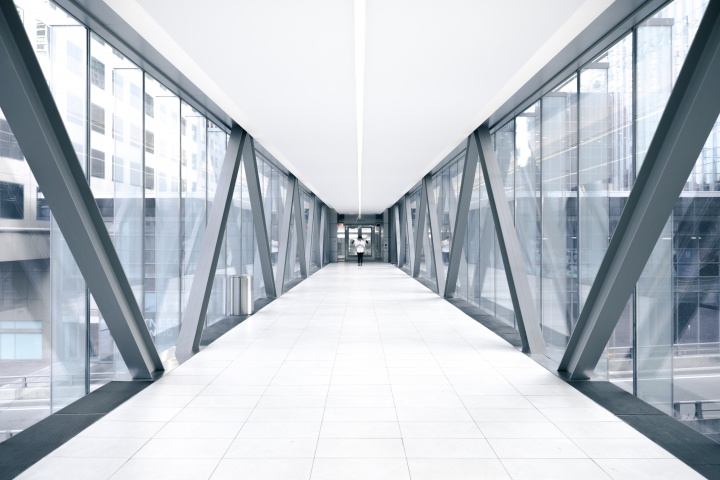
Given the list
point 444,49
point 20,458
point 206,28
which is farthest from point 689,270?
point 20,458

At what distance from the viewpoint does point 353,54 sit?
208 inches

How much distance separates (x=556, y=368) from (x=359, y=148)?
6295mm

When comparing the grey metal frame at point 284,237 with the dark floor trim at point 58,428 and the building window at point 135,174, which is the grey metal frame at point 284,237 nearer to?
the building window at point 135,174

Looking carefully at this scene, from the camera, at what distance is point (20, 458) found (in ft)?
12.2

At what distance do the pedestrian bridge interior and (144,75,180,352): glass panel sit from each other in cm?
6

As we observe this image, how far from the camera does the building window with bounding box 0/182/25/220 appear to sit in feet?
14.8

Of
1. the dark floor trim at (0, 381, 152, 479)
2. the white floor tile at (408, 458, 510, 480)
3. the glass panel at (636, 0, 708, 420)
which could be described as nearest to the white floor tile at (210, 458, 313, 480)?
the white floor tile at (408, 458, 510, 480)

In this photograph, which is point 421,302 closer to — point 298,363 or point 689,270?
point 298,363

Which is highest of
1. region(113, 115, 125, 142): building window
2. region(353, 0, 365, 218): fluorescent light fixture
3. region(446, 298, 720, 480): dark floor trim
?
region(353, 0, 365, 218): fluorescent light fixture

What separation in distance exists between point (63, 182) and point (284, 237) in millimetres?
11741

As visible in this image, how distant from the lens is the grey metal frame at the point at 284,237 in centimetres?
1509

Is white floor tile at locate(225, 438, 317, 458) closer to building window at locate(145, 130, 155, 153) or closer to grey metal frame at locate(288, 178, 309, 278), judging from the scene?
building window at locate(145, 130, 155, 153)

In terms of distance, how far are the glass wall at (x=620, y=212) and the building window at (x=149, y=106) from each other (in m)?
6.36

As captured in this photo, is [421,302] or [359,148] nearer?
[359,148]
